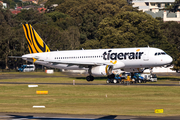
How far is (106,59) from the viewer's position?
6519cm

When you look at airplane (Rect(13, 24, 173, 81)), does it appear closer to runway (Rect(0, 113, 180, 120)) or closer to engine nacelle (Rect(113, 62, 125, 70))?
engine nacelle (Rect(113, 62, 125, 70))

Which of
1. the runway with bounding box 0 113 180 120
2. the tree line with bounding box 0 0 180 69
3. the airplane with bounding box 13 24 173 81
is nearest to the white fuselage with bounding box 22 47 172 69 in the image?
the airplane with bounding box 13 24 173 81

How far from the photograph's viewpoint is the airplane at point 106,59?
203ft

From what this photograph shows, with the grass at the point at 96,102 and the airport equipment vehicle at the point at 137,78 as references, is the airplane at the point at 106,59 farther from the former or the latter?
the grass at the point at 96,102

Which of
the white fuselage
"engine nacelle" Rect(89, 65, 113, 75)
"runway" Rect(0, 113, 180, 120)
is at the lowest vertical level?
"runway" Rect(0, 113, 180, 120)

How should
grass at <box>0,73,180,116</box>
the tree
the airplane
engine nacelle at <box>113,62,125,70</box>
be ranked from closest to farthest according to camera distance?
grass at <box>0,73,180,116</box>
the airplane
engine nacelle at <box>113,62,125,70</box>
the tree

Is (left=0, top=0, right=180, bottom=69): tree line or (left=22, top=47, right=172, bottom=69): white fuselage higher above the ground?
(left=0, top=0, right=180, bottom=69): tree line

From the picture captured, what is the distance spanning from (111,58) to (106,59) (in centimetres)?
105

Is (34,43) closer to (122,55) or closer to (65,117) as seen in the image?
(122,55)

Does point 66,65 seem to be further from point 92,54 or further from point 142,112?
point 142,112

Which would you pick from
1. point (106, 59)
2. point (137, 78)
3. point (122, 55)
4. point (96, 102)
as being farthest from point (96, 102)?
point (106, 59)

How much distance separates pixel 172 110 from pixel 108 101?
8660 mm

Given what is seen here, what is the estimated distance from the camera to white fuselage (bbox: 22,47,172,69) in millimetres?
61938

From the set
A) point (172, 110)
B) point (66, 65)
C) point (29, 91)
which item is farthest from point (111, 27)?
point (172, 110)
